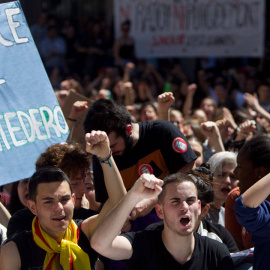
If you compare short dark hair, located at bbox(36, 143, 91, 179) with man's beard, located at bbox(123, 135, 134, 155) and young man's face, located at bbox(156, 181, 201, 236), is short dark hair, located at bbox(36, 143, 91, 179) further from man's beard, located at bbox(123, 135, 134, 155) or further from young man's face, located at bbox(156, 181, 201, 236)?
young man's face, located at bbox(156, 181, 201, 236)

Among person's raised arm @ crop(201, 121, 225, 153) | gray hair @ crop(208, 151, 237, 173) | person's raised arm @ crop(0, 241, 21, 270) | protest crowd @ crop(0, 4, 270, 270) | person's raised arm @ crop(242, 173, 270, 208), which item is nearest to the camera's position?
person's raised arm @ crop(242, 173, 270, 208)

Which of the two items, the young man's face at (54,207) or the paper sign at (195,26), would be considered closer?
the young man's face at (54,207)

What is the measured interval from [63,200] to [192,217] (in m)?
0.67

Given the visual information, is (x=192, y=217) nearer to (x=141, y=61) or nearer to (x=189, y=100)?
(x=189, y=100)

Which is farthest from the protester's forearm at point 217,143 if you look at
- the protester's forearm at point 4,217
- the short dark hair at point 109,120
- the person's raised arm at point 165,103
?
the protester's forearm at point 4,217

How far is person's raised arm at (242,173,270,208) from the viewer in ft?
9.32

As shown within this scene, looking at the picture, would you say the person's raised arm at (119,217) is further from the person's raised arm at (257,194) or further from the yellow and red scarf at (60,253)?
the person's raised arm at (257,194)

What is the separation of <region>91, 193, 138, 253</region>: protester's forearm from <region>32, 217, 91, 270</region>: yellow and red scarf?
282 mm

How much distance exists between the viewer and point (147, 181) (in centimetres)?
286

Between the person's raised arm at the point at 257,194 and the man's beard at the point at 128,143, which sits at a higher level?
the person's raised arm at the point at 257,194

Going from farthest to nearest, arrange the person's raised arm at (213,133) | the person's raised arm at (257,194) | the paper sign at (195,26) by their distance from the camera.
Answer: the paper sign at (195,26) < the person's raised arm at (213,133) < the person's raised arm at (257,194)

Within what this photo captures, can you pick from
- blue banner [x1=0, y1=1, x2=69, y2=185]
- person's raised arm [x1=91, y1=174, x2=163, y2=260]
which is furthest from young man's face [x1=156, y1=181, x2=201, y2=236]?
blue banner [x1=0, y1=1, x2=69, y2=185]

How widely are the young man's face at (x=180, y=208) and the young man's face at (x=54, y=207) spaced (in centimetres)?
47

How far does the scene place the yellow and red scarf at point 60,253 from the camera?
3162mm
